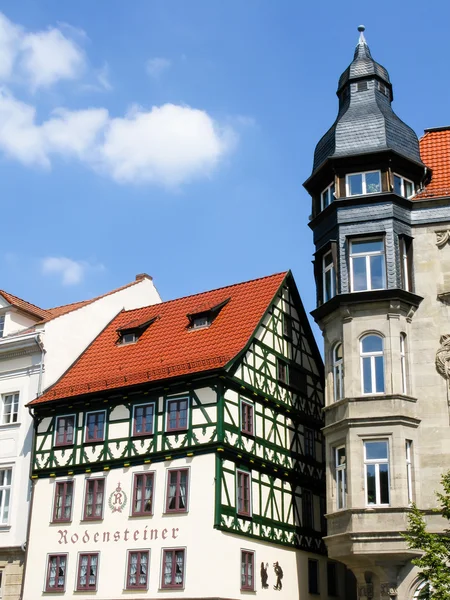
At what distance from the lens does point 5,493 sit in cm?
3434

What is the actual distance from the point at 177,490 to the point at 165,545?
5.86 ft

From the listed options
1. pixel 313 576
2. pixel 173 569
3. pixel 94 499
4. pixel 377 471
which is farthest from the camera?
pixel 313 576

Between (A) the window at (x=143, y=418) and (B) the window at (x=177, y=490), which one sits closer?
(B) the window at (x=177, y=490)

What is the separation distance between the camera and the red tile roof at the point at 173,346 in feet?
104

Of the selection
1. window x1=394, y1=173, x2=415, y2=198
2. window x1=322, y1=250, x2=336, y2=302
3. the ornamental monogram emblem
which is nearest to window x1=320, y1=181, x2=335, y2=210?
window x1=322, y1=250, x2=336, y2=302

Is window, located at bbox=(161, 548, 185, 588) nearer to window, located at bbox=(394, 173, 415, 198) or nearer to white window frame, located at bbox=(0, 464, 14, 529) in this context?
white window frame, located at bbox=(0, 464, 14, 529)

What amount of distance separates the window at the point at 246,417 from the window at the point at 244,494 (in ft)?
4.88

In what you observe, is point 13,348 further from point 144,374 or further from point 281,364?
point 281,364

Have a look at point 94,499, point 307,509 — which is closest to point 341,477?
point 307,509

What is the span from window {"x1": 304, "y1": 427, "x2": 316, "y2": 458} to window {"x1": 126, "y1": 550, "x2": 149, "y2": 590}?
8380mm

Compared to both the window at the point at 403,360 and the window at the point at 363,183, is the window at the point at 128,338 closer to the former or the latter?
the window at the point at 363,183

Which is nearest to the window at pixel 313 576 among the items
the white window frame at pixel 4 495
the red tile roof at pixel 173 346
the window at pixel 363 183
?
the red tile roof at pixel 173 346

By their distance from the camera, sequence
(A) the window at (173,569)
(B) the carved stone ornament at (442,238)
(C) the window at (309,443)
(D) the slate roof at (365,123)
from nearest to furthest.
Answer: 1. (A) the window at (173,569)
2. (B) the carved stone ornament at (442,238)
3. (D) the slate roof at (365,123)
4. (C) the window at (309,443)

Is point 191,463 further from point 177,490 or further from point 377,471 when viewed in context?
point 377,471
